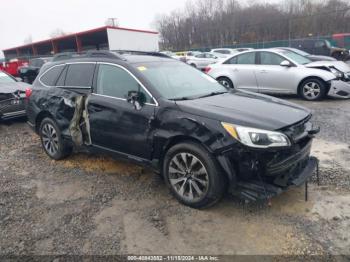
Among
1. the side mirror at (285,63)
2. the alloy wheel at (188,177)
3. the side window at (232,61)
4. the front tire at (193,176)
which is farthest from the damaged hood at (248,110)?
the side window at (232,61)

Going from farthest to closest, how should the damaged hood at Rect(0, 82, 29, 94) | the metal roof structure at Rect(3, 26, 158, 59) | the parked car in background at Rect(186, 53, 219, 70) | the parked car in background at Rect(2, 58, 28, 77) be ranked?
the metal roof structure at Rect(3, 26, 158, 59)
the parked car in background at Rect(186, 53, 219, 70)
the parked car in background at Rect(2, 58, 28, 77)
the damaged hood at Rect(0, 82, 29, 94)

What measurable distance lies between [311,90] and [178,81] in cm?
584

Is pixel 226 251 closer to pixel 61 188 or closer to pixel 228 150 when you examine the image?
pixel 228 150

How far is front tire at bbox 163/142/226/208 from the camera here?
10.7 feet

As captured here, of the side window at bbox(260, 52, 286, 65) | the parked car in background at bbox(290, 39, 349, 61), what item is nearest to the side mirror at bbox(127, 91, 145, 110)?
the side window at bbox(260, 52, 286, 65)

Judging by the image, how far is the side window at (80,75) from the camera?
4.50m

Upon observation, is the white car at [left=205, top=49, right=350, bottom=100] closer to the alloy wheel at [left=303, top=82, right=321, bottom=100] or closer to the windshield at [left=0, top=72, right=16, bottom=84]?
the alloy wheel at [left=303, top=82, right=321, bottom=100]

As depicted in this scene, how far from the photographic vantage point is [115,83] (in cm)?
416

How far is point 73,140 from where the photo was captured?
4.69 meters

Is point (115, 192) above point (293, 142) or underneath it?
underneath

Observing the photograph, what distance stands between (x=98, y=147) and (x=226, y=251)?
2.36 m

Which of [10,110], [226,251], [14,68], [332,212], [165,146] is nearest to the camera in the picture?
[226,251]

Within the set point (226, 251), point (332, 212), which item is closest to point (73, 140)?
point (226, 251)

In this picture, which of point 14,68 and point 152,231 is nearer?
point 152,231
